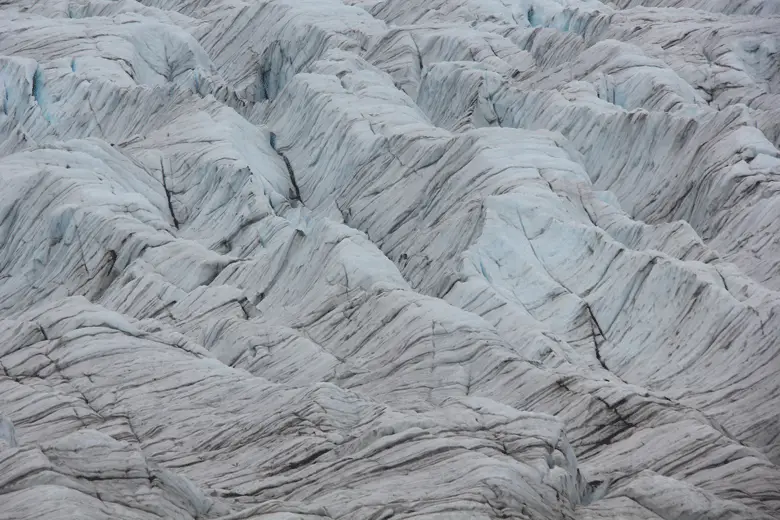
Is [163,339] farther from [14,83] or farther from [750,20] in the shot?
[750,20]

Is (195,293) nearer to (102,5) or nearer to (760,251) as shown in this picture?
(760,251)

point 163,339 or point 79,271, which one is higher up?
point 163,339

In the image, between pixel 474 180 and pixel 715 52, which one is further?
pixel 715 52

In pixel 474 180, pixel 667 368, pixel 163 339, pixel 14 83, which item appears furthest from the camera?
pixel 14 83

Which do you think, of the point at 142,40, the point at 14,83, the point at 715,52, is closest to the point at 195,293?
the point at 14,83

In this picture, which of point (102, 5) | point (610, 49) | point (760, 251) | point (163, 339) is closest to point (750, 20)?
point (610, 49)

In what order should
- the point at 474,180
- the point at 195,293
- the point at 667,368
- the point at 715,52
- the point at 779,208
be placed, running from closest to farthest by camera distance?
1. the point at 667,368
2. the point at 195,293
3. the point at 779,208
4. the point at 474,180
5. the point at 715,52
